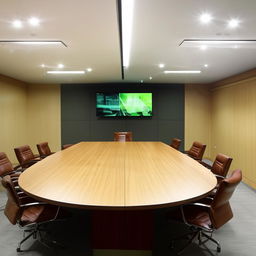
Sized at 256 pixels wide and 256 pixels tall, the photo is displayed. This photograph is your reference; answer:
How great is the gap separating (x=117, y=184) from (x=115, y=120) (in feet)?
19.5

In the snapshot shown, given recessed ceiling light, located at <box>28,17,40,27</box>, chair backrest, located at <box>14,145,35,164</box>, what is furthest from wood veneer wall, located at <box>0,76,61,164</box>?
recessed ceiling light, located at <box>28,17,40,27</box>

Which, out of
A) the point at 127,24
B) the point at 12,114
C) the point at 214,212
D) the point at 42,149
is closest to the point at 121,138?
the point at 42,149

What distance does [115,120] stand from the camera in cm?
810

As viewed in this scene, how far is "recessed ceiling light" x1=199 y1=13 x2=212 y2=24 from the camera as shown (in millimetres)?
2371

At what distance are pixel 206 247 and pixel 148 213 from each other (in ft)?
3.03

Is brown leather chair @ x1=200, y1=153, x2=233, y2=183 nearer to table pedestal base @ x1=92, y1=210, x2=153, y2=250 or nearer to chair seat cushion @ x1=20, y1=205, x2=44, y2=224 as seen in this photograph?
table pedestal base @ x1=92, y1=210, x2=153, y2=250

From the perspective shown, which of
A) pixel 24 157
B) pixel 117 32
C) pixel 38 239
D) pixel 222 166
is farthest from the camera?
pixel 24 157

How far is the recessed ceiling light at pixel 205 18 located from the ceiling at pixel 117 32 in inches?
2.0

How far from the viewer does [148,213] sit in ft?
7.23

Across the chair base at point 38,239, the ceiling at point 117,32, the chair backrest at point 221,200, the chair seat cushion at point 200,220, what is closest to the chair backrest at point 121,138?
the ceiling at point 117,32

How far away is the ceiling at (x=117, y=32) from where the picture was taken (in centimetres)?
220

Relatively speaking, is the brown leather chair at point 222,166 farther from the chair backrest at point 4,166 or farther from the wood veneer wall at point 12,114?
the wood veneer wall at point 12,114

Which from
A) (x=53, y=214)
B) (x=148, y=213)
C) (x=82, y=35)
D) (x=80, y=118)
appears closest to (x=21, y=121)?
(x=80, y=118)

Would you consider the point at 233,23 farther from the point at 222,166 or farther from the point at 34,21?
the point at 34,21
